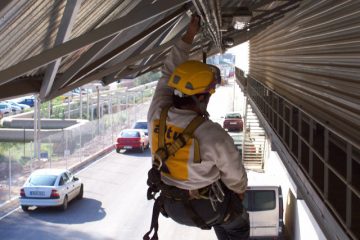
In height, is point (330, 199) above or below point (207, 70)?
below

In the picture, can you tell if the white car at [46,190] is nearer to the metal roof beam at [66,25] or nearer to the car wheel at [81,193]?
the car wheel at [81,193]

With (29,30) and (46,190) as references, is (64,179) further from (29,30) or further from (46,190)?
(29,30)

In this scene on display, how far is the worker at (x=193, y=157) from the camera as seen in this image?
13.3ft

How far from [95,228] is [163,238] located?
2461 millimetres

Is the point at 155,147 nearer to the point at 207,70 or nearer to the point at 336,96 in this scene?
the point at 207,70

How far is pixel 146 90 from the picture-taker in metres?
56.3

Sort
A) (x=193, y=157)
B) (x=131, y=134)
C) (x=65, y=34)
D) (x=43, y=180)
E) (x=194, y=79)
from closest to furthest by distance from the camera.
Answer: (x=194, y=79) < (x=193, y=157) < (x=65, y=34) < (x=43, y=180) < (x=131, y=134)

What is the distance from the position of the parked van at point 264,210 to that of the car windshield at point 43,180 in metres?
7.77

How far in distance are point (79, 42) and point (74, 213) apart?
56.8 feet

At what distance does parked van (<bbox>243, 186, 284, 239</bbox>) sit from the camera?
15.9m

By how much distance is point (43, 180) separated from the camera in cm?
2062

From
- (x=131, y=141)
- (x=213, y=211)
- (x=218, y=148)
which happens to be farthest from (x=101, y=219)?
(x=218, y=148)

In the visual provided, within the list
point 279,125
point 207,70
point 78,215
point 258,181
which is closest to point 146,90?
point 78,215

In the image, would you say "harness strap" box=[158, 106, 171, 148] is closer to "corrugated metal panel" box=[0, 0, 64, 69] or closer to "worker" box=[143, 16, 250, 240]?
"worker" box=[143, 16, 250, 240]
